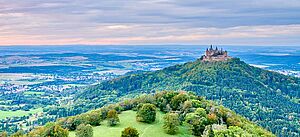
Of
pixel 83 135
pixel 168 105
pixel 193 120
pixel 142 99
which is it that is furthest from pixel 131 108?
pixel 83 135

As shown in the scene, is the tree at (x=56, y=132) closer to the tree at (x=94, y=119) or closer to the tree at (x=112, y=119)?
the tree at (x=94, y=119)

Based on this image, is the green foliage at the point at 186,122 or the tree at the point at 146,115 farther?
the tree at the point at 146,115

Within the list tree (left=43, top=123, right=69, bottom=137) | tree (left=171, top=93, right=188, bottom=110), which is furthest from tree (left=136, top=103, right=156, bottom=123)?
tree (left=43, top=123, right=69, bottom=137)

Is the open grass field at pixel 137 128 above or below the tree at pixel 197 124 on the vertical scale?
below

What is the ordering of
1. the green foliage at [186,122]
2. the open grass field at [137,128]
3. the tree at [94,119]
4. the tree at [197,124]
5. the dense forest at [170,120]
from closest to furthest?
the dense forest at [170,120], the green foliage at [186,122], the open grass field at [137,128], the tree at [197,124], the tree at [94,119]

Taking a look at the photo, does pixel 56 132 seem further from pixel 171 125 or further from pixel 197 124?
pixel 197 124

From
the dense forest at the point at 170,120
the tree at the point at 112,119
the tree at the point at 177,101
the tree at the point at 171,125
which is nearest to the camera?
the dense forest at the point at 170,120

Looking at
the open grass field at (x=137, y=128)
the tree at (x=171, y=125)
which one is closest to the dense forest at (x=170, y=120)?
the tree at (x=171, y=125)

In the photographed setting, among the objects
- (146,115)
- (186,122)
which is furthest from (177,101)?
(146,115)
